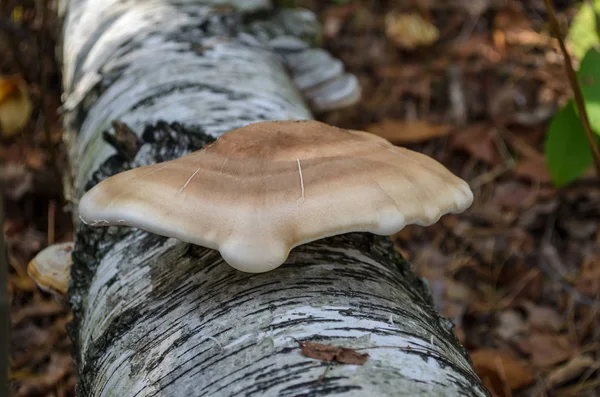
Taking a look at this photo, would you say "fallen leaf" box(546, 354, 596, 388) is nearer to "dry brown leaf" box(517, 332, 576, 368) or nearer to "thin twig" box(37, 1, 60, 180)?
"dry brown leaf" box(517, 332, 576, 368)

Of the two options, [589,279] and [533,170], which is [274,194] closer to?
[589,279]

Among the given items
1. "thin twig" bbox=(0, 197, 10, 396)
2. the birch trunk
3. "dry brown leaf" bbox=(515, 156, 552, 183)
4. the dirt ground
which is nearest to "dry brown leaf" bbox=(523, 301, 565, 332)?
the dirt ground

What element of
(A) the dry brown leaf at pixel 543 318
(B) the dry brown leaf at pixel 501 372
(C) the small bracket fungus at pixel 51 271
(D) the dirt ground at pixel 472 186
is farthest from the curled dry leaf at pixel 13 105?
(A) the dry brown leaf at pixel 543 318

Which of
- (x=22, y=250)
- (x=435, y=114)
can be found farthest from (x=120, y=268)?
(x=435, y=114)

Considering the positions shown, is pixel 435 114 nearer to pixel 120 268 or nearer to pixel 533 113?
pixel 533 113

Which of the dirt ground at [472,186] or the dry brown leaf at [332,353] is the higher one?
the dry brown leaf at [332,353]

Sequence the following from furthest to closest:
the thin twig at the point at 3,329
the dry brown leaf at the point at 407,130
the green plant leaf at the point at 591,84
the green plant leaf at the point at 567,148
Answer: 1. the dry brown leaf at the point at 407,130
2. the green plant leaf at the point at 567,148
3. the green plant leaf at the point at 591,84
4. the thin twig at the point at 3,329

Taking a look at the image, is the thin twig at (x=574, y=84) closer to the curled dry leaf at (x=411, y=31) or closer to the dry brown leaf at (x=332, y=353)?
the dry brown leaf at (x=332, y=353)
